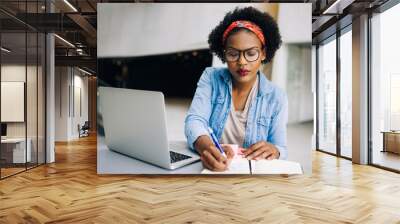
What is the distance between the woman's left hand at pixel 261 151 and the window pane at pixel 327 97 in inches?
161

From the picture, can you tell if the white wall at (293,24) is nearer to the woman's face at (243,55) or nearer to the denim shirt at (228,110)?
the woman's face at (243,55)

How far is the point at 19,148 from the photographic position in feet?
21.7

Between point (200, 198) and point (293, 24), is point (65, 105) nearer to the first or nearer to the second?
point (293, 24)

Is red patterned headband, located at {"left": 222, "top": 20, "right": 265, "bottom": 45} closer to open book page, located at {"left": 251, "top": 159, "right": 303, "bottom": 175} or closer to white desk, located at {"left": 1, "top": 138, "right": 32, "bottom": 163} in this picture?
open book page, located at {"left": 251, "top": 159, "right": 303, "bottom": 175}

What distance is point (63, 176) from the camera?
20.3 feet

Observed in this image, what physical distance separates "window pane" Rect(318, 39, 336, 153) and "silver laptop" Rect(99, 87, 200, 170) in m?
5.00

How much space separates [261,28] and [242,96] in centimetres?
107

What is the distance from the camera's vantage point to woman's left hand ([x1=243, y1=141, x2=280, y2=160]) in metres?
5.67

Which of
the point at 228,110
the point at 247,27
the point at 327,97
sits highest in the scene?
the point at 247,27

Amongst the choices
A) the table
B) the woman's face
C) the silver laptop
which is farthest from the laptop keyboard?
the table

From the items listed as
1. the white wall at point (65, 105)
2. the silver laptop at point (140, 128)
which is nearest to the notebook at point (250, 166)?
the silver laptop at point (140, 128)

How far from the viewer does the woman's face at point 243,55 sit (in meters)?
5.62

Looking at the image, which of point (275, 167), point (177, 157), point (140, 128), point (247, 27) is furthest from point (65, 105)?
point (275, 167)

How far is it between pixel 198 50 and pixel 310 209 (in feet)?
9.51
